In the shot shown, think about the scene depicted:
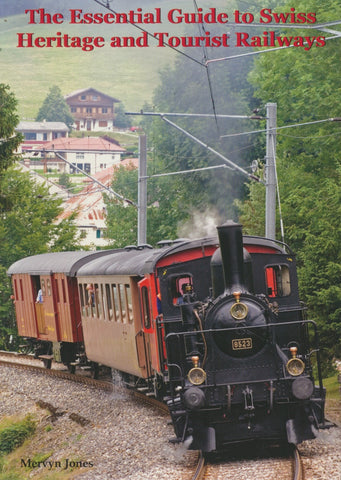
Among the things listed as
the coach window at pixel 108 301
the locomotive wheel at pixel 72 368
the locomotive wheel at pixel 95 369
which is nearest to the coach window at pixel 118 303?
the coach window at pixel 108 301

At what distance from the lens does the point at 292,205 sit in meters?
26.1

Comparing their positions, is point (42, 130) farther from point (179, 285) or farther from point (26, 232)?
point (179, 285)

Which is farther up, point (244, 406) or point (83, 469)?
point (244, 406)

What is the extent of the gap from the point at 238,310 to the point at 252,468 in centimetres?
204

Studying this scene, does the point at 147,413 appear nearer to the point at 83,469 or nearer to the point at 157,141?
the point at 83,469

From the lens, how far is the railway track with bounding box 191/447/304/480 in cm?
1115

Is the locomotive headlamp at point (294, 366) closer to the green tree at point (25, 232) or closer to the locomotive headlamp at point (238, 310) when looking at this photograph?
the locomotive headlamp at point (238, 310)

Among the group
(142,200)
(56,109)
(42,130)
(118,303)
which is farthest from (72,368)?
(56,109)

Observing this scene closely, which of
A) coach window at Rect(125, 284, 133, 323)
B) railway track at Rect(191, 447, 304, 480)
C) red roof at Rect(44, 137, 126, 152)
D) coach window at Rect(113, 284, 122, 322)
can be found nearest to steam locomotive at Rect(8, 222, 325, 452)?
railway track at Rect(191, 447, 304, 480)

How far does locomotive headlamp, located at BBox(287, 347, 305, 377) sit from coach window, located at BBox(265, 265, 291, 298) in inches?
50.4

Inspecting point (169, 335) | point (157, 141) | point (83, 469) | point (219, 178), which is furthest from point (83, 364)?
point (157, 141)

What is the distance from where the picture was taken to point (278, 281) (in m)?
12.9

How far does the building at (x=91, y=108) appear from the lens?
191 m

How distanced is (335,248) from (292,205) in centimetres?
529
